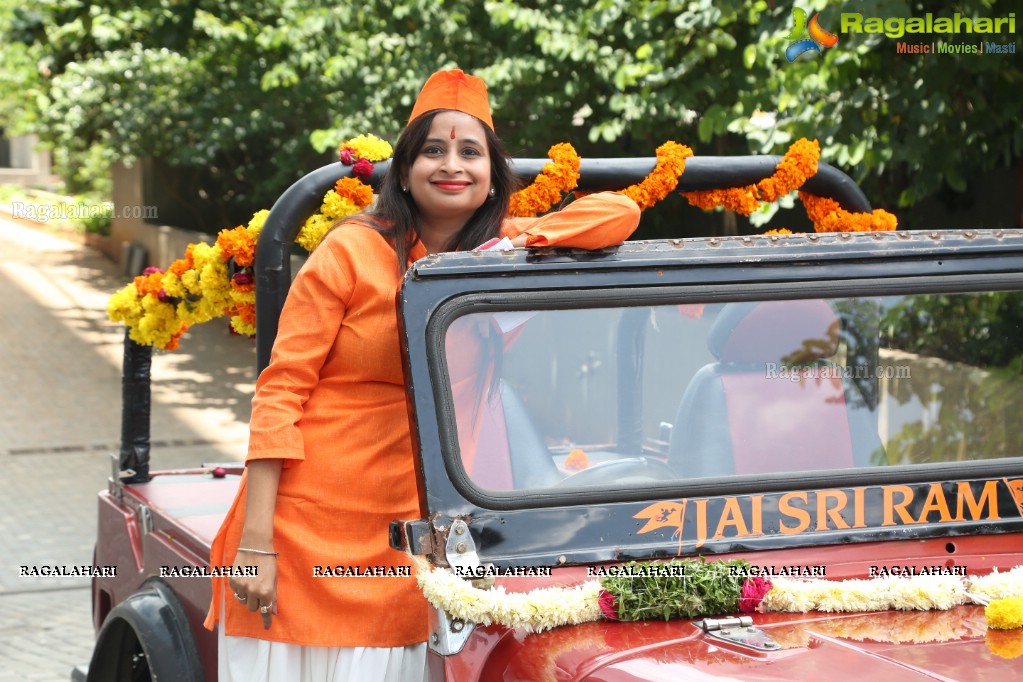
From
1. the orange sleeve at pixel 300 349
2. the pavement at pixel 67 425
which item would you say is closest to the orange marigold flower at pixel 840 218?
the orange sleeve at pixel 300 349

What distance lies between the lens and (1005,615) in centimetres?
212

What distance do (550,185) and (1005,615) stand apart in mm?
1525

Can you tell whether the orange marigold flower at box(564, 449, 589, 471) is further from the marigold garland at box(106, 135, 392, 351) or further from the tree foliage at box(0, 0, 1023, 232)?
the tree foliage at box(0, 0, 1023, 232)

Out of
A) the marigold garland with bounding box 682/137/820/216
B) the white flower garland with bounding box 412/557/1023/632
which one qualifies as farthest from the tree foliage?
the white flower garland with bounding box 412/557/1023/632

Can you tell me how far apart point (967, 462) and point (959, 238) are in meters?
0.44

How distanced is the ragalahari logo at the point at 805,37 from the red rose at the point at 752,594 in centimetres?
396

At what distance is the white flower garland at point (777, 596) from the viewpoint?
210cm

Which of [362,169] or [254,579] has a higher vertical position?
[362,169]

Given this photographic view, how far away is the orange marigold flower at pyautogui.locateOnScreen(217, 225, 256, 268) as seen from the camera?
10.6ft

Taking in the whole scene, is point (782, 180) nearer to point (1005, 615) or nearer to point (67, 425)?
point (1005, 615)

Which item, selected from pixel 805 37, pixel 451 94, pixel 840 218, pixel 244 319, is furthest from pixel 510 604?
pixel 805 37

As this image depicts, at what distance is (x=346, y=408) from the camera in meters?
2.51

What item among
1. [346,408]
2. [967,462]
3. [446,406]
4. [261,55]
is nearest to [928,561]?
[967,462]

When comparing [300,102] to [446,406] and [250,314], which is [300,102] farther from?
[446,406]
